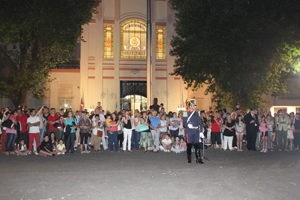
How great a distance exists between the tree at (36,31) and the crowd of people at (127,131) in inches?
215

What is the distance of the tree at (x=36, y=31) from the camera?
1597 cm

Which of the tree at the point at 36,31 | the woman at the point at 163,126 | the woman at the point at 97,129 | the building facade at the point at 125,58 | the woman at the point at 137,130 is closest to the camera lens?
the woman at the point at 97,129

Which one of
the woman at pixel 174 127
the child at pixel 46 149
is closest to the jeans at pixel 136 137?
the woman at pixel 174 127

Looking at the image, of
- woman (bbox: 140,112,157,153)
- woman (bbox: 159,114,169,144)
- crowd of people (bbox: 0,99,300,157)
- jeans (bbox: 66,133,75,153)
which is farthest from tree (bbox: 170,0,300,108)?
jeans (bbox: 66,133,75,153)

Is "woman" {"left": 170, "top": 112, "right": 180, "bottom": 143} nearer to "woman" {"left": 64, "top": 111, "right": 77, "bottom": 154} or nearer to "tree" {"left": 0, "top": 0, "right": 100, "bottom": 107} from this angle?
"woman" {"left": 64, "top": 111, "right": 77, "bottom": 154}

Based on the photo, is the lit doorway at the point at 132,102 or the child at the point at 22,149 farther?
the lit doorway at the point at 132,102

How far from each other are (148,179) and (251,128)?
8.09m

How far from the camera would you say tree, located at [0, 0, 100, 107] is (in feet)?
52.4

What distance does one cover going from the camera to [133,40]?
26.6 meters

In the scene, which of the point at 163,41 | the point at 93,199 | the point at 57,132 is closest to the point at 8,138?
the point at 57,132

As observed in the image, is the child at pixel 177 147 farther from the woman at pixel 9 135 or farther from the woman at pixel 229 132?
the woman at pixel 9 135

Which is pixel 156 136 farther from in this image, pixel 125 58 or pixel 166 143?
pixel 125 58

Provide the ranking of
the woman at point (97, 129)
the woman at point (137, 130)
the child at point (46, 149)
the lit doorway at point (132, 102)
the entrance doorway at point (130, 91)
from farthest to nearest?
1. the lit doorway at point (132, 102)
2. the entrance doorway at point (130, 91)
3. the woman at point (137, 130)
4. the woman at point (97, 129)
5. the child at point (46, 149)

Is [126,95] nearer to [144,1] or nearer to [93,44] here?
[93,44]
